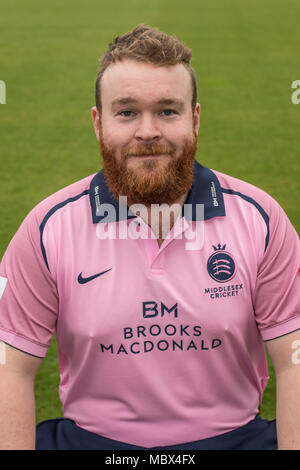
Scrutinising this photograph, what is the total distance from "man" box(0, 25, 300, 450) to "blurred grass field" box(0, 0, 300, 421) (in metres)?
1.49

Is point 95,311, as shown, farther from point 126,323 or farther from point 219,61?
point 219,61

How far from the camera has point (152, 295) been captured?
224 cm

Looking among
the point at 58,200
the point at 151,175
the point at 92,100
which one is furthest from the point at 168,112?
the point at 92,100

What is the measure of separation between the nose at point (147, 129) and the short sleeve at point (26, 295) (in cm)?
45

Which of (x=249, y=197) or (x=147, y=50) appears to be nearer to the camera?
(x=147, y=50)

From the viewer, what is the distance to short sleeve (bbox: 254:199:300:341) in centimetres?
223

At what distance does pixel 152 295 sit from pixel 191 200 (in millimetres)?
384

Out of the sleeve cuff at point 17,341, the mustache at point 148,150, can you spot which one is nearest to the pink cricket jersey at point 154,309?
the sleeve cuff at point 17,341

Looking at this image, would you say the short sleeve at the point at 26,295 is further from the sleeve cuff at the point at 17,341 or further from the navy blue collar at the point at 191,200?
the navy blue collar at the point at 191,200

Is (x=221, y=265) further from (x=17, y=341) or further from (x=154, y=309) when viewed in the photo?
(x=17, y=341)

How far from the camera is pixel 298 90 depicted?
1027 cm

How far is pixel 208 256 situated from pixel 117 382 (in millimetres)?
499
